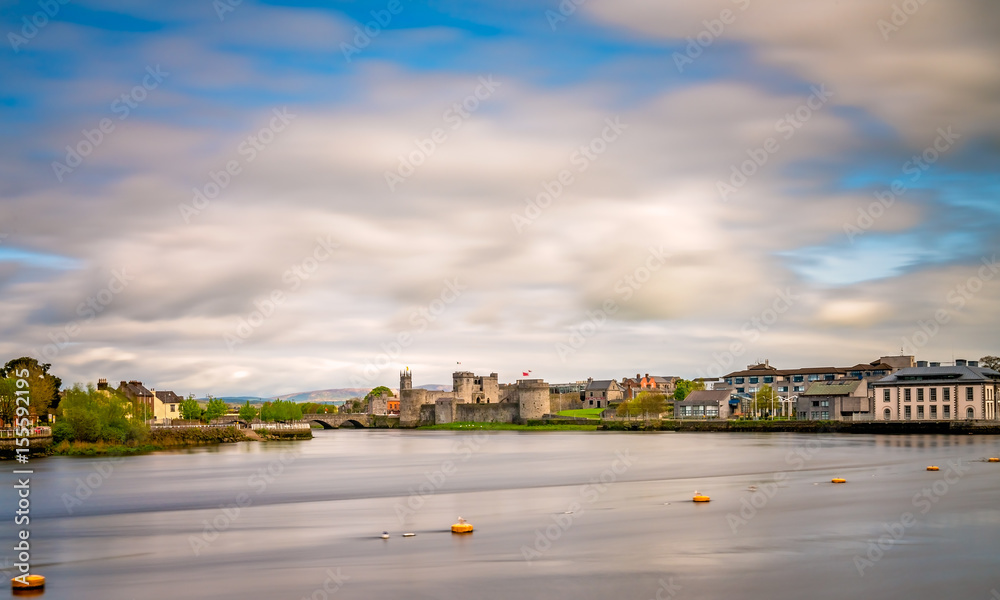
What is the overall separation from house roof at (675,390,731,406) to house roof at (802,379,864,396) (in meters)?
9.27

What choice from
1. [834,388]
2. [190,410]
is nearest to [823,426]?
[834,388]

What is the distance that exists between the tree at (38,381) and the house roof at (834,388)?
191 feet

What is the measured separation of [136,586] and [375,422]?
334 ft

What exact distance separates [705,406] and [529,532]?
223ft

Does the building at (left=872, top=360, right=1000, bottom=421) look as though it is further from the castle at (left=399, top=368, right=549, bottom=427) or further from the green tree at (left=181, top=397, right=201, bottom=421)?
the green tree at (left=181, top=397, right=201, bottom=421)

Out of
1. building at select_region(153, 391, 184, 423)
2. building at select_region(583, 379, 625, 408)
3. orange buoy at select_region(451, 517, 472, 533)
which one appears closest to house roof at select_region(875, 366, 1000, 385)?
building at select_region(583, 379, 625, 408)

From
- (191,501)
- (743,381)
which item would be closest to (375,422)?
(743,381)

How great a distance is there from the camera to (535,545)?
16.3 m

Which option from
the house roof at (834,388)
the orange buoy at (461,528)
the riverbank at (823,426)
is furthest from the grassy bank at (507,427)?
the orange buoy at (461,528)

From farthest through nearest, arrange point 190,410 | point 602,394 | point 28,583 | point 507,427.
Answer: point 602,394 < point 190,410 < point 507,427 < point 28,583

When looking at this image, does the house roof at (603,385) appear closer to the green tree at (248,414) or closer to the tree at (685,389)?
the tree at (685,389)

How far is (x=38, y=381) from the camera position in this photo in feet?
175

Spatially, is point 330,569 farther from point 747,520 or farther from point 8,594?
point 747,520

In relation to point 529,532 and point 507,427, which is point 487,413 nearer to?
point 507,427
